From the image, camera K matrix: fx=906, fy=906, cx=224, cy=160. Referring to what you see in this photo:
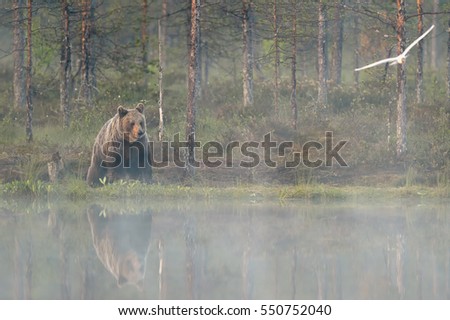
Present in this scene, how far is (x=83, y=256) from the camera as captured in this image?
12.2m

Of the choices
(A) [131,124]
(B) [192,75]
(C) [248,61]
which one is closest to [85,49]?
(C) [248,61]

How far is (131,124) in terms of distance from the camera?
19.0 meters

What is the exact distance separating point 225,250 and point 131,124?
7075 millimetres

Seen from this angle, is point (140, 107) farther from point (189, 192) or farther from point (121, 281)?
point (121, 281)

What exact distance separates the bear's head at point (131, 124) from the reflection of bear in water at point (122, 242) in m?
2.37

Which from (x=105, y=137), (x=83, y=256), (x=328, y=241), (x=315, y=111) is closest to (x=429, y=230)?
(x=328, y=241)

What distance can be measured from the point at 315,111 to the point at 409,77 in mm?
12128

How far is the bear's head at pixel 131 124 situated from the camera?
742 inches

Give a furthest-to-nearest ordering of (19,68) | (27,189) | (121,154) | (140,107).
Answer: (19,68) → (121,154) → (140,107) → (27,189)

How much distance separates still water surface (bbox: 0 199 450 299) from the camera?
396 inches

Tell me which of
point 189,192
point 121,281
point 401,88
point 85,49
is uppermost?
point 85,49

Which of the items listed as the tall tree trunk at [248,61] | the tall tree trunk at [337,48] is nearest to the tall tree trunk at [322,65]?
the tall tree trunk at [248,61]

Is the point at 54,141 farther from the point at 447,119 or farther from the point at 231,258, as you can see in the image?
the point at 231,258

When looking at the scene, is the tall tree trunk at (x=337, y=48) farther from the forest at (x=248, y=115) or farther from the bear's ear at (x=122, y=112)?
the bear's ear at (x=122, y=112)
